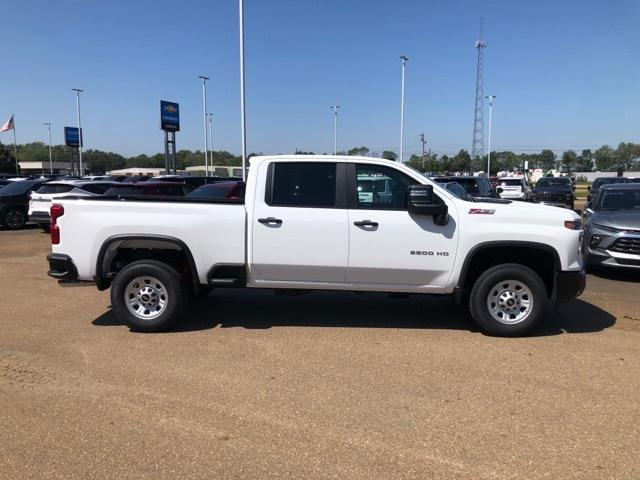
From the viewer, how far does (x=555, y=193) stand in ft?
80.6

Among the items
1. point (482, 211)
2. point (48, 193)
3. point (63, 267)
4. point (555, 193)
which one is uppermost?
point (482, 211)

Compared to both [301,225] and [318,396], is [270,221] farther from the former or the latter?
[318,396]

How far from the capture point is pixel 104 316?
22.0 feet

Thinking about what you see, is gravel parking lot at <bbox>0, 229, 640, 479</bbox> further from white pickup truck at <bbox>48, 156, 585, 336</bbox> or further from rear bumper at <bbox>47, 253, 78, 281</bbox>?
rear bumper at <bbox>47, 253, 78, 281</bbox>

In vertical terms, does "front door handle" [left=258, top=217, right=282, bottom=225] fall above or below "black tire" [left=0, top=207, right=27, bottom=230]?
above

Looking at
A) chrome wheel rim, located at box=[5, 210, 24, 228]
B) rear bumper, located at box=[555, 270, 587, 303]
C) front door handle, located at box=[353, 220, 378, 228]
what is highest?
front door handle, located at box=[353, 220, 378, 228]

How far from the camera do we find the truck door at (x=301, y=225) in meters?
5.75

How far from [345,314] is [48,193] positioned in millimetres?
12730

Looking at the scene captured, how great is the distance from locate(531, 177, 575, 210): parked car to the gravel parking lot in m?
18.8

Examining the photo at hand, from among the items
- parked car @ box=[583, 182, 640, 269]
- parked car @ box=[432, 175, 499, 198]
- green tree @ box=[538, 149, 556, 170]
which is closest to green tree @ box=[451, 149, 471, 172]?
green tree @ box=[538, 149, 556, 170]

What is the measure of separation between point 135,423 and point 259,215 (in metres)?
2.59

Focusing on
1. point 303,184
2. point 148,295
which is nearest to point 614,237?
point 303,184

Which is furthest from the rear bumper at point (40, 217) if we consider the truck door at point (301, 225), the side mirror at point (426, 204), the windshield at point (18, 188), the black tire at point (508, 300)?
the black tire at point (508, 300)

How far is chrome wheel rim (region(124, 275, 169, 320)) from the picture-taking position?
5.96 meters
